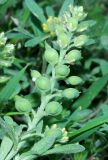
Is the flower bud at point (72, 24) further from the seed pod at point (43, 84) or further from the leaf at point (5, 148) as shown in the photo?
the leaf at point (5, 148)

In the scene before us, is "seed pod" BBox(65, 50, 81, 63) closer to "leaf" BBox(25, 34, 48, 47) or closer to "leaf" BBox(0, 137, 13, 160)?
"leaf" BBox(0, 137, 13, 160)

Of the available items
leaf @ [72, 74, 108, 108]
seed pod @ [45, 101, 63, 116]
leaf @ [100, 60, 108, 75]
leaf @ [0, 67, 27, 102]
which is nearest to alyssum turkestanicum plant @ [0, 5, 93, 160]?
seed pod @ [45, 101, 63, 116]

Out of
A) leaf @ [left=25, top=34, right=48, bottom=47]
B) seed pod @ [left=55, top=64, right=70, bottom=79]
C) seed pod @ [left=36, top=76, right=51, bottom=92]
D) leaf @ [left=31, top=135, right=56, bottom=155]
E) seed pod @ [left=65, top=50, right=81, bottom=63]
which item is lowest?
leaf @ [left=31, top=135, right=56, bottom=155]

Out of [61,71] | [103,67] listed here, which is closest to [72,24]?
[61,71]

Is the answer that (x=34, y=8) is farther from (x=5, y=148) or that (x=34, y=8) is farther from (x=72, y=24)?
(x=5, y=148)

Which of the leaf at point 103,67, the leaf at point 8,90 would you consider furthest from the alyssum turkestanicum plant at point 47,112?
the leaf at point 103,67

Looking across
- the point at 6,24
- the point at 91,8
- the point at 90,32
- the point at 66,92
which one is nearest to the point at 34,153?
the point at 66,92

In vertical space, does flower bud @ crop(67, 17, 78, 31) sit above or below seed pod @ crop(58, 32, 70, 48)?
above

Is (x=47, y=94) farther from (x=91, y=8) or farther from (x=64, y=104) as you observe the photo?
(x=91, y=8)

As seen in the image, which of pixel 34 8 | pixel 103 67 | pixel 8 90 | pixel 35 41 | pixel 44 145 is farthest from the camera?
pixel 103 67

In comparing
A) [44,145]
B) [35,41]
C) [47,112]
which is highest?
[35,41]

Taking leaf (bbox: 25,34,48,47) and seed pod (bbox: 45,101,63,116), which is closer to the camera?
seed pod (bbox: 45,101,63,116)
